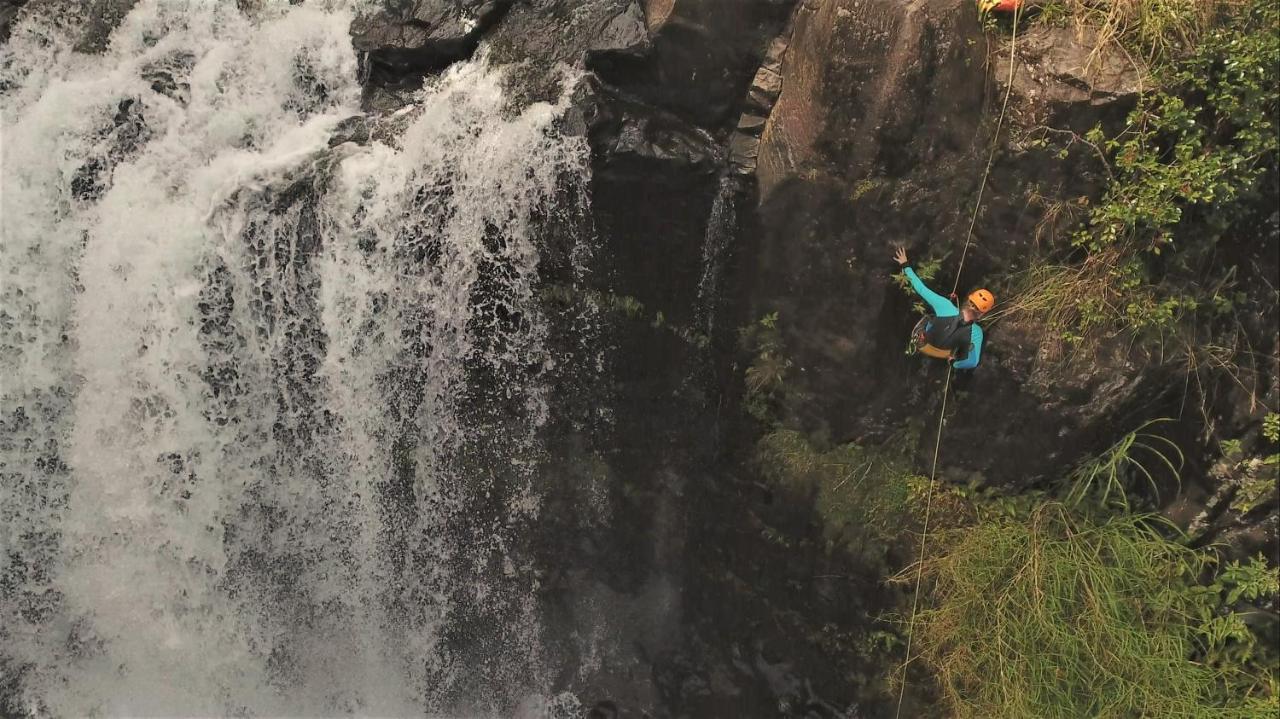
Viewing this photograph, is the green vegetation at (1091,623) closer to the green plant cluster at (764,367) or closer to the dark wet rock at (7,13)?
the green plant cluster at (764,367)

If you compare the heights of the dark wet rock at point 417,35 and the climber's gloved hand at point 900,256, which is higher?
the dark wet rock at point 417,35

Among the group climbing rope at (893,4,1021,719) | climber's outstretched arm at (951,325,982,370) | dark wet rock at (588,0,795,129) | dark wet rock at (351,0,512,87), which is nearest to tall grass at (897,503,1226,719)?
climbing rope at (893,4,1021,719)

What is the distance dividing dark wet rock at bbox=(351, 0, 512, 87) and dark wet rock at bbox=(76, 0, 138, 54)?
1492 mm

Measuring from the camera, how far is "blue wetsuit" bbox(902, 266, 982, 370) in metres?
3.90

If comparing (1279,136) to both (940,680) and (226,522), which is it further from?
(226,522)

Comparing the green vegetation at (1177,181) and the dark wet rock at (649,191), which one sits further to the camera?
the dark wet rock at (649,191)

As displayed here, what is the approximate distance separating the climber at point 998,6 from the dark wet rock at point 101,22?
526 centimetres

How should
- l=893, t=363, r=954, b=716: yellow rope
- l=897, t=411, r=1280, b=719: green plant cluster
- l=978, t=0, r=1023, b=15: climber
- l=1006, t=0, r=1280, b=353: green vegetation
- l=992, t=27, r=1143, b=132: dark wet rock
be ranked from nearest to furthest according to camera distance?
1. l=1006, t=0, r=1280, b=353: green vegetation
2. l=992, t=27, r=1143, b=132: dark wet rock
3. l=978, t=0, r=1023, b=15: climber
4. l=897, t=411, r=1280, b=719: green plant cluster
5. l=893, t=363, r=954, b=716: yellow rope

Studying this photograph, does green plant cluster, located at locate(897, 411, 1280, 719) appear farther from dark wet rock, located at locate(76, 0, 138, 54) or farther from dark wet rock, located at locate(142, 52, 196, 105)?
dark wet rock, located at locate(76, 0, 138, 54)

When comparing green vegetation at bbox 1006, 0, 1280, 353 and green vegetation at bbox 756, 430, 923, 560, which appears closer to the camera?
green vegetation at bbox 1006, 0, 1280, 353

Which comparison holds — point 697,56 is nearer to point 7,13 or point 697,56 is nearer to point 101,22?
point 101,22

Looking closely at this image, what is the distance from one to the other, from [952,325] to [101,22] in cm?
565

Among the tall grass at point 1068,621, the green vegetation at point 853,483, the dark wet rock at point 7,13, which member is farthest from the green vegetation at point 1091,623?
the dark wet rock at point 7,13

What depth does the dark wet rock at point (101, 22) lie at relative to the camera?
479cm
